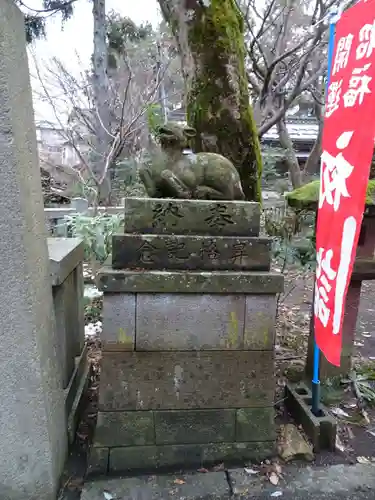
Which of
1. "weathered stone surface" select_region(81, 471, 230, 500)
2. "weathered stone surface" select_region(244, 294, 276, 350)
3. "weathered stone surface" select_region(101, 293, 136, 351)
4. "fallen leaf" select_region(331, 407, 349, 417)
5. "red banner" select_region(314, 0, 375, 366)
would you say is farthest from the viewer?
"fallen leaf" select_region(331, 407, 349, 417)

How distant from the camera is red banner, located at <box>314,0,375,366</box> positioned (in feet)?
6.75

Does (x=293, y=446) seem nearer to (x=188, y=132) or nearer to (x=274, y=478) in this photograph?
(x=274, y=478)

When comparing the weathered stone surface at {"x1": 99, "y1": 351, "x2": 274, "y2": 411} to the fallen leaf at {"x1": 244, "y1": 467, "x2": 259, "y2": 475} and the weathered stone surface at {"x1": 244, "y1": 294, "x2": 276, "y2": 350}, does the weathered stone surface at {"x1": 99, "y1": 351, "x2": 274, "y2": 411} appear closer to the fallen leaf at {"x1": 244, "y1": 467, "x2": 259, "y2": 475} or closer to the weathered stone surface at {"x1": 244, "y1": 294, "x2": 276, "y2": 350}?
the weathered stone surface at {"x1": 244, "y1": 294, "x2": 276, "y2": 350}

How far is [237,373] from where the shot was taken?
8.39 feet

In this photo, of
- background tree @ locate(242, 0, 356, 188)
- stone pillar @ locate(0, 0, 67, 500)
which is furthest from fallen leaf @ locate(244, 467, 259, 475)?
background tree @ locate(242, 0, 356, 188)

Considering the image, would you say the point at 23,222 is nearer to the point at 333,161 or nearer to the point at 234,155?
the point at 333,161

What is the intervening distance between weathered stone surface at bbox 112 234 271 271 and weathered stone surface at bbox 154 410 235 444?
962 mm

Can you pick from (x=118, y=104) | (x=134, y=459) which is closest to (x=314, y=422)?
(x=134, y=459)

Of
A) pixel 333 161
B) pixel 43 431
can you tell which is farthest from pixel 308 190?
pixel 43 431

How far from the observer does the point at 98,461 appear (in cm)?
246

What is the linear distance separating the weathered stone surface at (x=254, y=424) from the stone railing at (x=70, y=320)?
1163 millimetres

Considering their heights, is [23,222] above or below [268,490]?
above

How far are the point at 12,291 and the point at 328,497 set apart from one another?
217 cm

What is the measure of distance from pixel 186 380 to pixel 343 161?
165 cm
